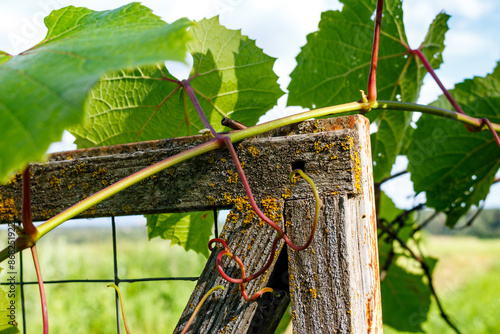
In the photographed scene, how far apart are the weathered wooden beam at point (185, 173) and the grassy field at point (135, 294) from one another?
3.83 meters

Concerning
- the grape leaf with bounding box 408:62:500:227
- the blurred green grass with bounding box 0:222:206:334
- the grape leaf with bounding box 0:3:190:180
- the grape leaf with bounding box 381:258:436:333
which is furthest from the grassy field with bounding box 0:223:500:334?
the grape leaf with bounding box 0:3:190:180

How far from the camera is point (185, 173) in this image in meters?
0.58

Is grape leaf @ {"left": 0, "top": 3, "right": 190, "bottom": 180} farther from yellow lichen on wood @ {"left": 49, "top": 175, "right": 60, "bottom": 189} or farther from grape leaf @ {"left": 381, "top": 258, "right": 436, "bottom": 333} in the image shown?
grape leaf @ {"left": 381, "top": 258, "right": 436, "bottom": 333}

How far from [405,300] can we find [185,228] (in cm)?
110

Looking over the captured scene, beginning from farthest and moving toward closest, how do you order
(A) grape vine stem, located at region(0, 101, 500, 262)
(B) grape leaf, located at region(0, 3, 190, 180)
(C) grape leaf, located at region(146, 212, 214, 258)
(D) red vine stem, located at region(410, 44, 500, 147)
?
1. (C) grape leaf, located at region(146, 212, 214, 258)
2. (D) red vine stem, located at region(410, 44, 500, 147)
3. (A) grape vine stem, located at region(0, 101, 500, 262)
4. (B) grape leaf, located at region(0, 3, 190, 180)

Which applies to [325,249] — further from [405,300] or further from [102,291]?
[102,291]

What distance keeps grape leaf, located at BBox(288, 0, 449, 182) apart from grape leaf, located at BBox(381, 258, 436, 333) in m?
0.75

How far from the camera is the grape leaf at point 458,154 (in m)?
1.12

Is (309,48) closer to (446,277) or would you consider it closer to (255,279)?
(255,279)

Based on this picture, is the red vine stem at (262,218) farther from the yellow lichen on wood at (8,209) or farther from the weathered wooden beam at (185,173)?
the yellow lichen on wood at (8,209)

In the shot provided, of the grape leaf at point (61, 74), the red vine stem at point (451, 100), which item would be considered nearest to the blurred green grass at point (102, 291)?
the red vine stem at point (451, 100)

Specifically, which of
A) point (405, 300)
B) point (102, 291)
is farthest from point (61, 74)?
point (102, 291)

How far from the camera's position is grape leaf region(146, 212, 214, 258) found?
0.88m

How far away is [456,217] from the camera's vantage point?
1191 mm
